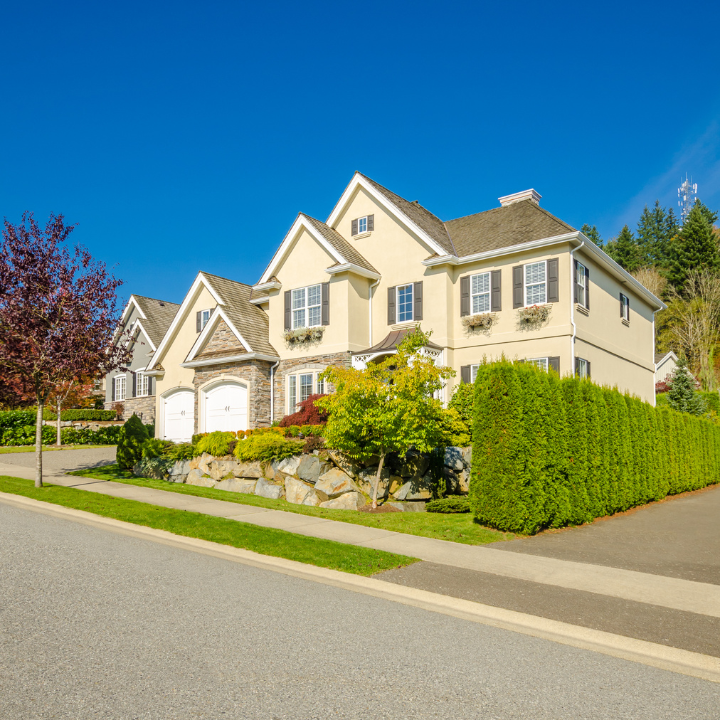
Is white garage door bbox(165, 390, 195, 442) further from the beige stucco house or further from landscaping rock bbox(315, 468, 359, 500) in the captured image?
landscaping rock bbox(315, 468, 359, 500)

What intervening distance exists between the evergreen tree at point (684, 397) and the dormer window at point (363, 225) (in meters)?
20.3

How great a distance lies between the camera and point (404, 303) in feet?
73.2

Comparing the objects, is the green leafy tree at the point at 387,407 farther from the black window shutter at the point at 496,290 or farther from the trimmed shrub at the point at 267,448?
the black window shutter at the point at 496,290

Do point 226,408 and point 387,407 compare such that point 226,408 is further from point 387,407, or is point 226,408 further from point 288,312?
point 387,407

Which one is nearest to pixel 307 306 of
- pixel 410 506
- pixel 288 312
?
pixel 288 312

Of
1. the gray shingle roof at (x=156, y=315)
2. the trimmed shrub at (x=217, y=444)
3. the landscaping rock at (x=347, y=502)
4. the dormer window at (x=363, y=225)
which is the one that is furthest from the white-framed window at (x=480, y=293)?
the gray shingle roof at (x=156, y=315)

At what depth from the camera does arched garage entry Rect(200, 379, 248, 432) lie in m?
23.2

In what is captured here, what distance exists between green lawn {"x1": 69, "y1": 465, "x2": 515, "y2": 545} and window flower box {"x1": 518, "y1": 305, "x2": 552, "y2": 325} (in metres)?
9.16

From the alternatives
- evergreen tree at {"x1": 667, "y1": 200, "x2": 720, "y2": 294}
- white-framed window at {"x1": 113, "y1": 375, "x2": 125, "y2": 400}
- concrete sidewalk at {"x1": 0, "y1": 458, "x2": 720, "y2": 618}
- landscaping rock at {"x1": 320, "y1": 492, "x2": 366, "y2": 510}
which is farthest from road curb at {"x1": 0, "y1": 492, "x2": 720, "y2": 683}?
evergreen tree at {"x1": 667, "y1": 200, "x2": 720, "y2": 294}

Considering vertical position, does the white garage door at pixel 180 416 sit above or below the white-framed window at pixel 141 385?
below

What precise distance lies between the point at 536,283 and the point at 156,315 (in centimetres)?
2676

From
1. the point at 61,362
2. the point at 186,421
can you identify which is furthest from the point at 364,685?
the point at 186,421

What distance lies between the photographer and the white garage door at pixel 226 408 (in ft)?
76.2

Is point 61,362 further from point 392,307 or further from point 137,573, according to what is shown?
point 392,307
